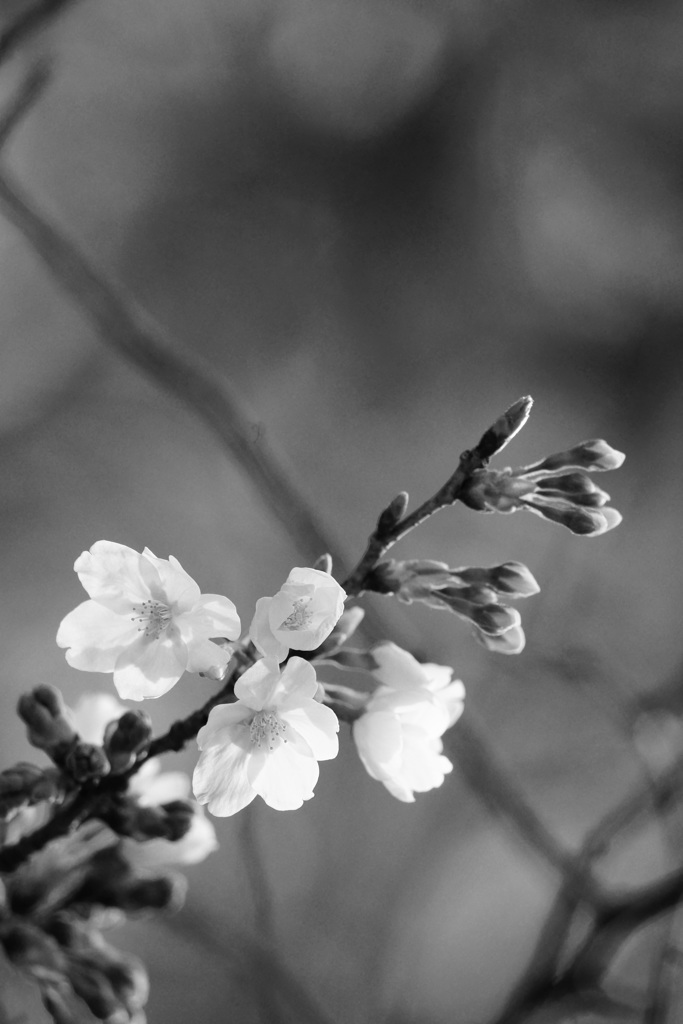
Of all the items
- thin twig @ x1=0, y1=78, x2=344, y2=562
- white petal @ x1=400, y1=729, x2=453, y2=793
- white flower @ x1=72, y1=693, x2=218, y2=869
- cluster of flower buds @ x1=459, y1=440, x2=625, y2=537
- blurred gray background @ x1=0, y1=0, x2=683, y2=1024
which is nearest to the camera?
cluster of flower buds @ x1=459, y1=440, x2=625, y2=537

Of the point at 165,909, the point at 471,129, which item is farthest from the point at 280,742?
the point at 471,129

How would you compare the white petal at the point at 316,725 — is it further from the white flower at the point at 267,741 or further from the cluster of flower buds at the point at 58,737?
the cluster of flower buds at the point at 58,737

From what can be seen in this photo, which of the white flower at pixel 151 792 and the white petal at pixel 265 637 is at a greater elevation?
the white petal at pixel 265 637

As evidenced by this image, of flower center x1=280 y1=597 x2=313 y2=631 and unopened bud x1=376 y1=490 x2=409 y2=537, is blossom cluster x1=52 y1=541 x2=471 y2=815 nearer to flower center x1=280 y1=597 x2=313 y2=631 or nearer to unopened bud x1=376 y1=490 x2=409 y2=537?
flower center x1=280 y1=597 x2=313 y2=631

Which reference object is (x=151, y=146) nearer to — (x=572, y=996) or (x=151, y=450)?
(x=151, y=450)

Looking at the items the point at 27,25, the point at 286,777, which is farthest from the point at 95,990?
the point at 27,25

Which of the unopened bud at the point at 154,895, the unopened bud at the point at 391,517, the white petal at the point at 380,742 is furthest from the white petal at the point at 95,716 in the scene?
the unopened bud at the point at 391,517

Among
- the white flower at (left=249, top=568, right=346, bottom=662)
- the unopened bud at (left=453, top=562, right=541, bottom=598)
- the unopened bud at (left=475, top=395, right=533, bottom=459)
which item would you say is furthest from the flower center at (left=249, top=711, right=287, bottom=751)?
the unopened bud at (left=475, top=395, right=533, bottom=459)
